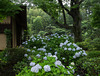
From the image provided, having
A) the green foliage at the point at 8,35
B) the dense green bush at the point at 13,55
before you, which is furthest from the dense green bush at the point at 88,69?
the green foliage at the point at 8,35

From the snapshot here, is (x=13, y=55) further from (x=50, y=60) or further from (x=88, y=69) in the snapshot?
(x=88, y=69)

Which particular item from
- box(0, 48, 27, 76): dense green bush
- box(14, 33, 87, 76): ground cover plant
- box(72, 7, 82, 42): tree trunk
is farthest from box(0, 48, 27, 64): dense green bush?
box(72, 7, 82, 42): tree trunk

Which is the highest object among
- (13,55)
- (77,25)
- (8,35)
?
(77,25)

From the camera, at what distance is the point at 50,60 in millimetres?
2551

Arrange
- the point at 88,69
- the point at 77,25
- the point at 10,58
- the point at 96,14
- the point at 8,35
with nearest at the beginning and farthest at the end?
the point at 88,69 → the point at 10,58 → the point at 96,14 → the point at 8,35 → the point at 77,25

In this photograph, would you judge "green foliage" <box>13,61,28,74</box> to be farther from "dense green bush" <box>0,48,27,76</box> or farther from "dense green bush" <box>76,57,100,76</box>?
"dense green bush" <box>76,57,100,76</box>

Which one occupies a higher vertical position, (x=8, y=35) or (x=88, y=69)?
(x=8, y=35)

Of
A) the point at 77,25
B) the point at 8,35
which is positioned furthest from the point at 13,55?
the point at 77,25

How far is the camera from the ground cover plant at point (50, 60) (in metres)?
2.17

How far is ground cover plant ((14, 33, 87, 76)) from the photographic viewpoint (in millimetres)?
2166

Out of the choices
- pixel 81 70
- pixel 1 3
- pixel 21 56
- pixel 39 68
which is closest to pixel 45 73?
pixel 39 68

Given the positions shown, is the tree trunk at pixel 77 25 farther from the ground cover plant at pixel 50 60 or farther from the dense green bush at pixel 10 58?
the dense green bush at pixel 10 58

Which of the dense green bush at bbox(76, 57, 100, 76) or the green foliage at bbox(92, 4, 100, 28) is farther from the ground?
the green foliage at bbox(92, 4, 100, 28)

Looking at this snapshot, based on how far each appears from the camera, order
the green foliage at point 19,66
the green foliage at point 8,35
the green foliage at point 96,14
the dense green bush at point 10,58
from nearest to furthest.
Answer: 1. the green foliage at point 19,66
2. the dense green bush at point 10,58
3. the green foliage at point 96,14
4. the green foliage at point 8,35
